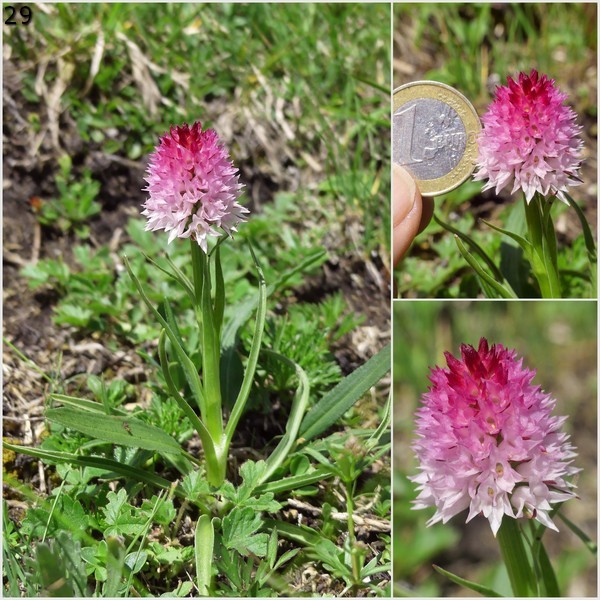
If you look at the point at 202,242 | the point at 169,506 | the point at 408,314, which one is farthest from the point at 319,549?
the point at 408,314

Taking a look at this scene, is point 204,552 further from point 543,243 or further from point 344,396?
point 543,243

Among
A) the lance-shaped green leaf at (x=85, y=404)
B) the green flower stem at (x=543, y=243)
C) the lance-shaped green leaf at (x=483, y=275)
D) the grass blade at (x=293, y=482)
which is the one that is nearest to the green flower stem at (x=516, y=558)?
the grass blade at (x=293, y=482)

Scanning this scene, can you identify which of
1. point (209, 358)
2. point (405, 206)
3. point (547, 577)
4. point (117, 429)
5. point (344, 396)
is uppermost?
point (405, 206)

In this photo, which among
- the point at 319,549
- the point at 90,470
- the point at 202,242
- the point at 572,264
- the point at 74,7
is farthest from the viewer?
the point at 74,7

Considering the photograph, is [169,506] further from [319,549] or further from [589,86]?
[589,86]

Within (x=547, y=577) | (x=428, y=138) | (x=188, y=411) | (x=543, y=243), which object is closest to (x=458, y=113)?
(x=428, y=138)

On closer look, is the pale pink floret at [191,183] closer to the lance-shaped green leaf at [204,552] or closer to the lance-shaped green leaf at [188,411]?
the lance-shaped green leaf at [188,411]
